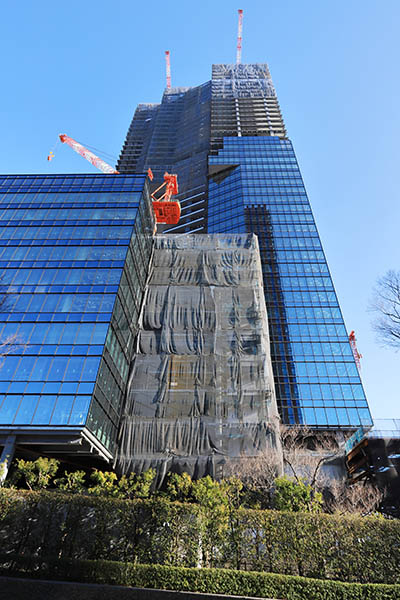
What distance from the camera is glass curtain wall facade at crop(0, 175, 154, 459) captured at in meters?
21.4

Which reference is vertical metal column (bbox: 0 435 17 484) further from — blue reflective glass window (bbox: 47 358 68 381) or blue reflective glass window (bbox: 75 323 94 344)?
blue reflective glass window (bbox: 75 323 94 344)

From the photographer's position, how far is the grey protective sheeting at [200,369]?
81.0 ft

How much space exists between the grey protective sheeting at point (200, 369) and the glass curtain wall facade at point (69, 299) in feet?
5.90

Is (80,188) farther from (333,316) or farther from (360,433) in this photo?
(360,433)

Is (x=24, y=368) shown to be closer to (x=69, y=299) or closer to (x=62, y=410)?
(x=62, y=410)

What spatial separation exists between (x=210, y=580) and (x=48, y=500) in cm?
710

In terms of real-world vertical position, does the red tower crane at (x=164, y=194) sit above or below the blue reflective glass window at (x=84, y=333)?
above

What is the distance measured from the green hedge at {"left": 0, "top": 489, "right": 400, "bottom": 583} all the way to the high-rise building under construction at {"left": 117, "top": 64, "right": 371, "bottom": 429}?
26652mm

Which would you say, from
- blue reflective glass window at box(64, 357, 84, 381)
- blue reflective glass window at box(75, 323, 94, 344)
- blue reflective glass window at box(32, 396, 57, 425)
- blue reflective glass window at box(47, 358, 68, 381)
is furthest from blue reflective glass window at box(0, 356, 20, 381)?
blue reflective glass window at box(75, 323, 94, 344)

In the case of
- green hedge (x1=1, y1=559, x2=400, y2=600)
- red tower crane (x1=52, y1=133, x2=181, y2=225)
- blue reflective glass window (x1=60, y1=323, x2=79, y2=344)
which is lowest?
green hedge (x1=1, y1=559, x2=400, y2=600)

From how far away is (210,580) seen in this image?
1141 cm

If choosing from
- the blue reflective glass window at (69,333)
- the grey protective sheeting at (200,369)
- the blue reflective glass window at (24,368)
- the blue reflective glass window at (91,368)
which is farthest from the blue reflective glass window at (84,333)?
the grey protective sheeting at (200,369)

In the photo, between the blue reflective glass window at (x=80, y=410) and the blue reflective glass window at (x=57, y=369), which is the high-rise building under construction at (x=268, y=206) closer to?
the blue reflective glass window at (x=80, y=410)

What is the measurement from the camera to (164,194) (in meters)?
65.5
